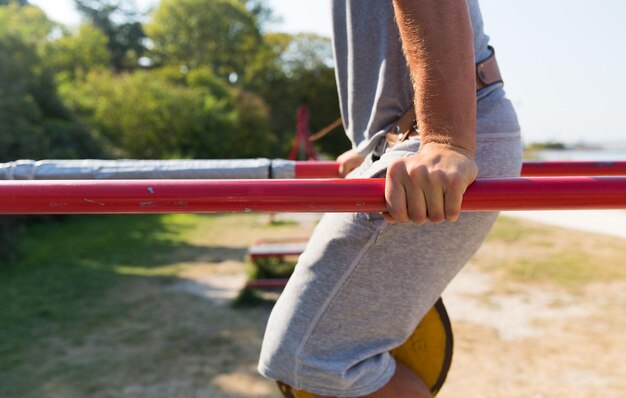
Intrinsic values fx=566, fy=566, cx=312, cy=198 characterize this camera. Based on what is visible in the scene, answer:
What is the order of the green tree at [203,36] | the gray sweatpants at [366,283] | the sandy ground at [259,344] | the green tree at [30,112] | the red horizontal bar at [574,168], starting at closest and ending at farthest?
the gray sweatpants at [366,283], the red horizontal bar at [574,168], the sandy ground at [259,344], the green tree at [30,112], the green tree at [203,36]

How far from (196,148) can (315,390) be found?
16062 mm

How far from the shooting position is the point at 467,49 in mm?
976

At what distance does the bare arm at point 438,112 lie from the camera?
91 cm

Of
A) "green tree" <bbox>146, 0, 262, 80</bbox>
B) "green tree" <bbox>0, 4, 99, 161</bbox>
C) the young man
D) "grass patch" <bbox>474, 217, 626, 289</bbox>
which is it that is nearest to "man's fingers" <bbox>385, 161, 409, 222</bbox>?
the young man

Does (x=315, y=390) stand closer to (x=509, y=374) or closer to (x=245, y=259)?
(x=509, y=374)

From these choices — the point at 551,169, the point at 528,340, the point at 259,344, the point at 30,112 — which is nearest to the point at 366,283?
the point at 551,169

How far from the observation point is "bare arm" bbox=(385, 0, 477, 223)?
2.98 ft

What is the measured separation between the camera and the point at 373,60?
123cm

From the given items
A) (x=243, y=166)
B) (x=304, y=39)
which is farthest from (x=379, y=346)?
(x=304, y=39)

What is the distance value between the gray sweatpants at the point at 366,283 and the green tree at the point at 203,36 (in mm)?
28430

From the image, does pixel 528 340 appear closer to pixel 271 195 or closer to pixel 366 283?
pixel 366 283

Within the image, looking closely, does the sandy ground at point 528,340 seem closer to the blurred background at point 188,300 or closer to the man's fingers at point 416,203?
the blurred background at point 188,300

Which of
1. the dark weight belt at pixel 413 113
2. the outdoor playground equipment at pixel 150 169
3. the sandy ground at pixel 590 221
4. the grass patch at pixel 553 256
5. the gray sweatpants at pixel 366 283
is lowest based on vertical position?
the sandy ground at pixel 590 221

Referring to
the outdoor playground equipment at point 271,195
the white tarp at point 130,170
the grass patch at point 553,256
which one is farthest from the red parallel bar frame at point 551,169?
the grass patch at point 553,256
